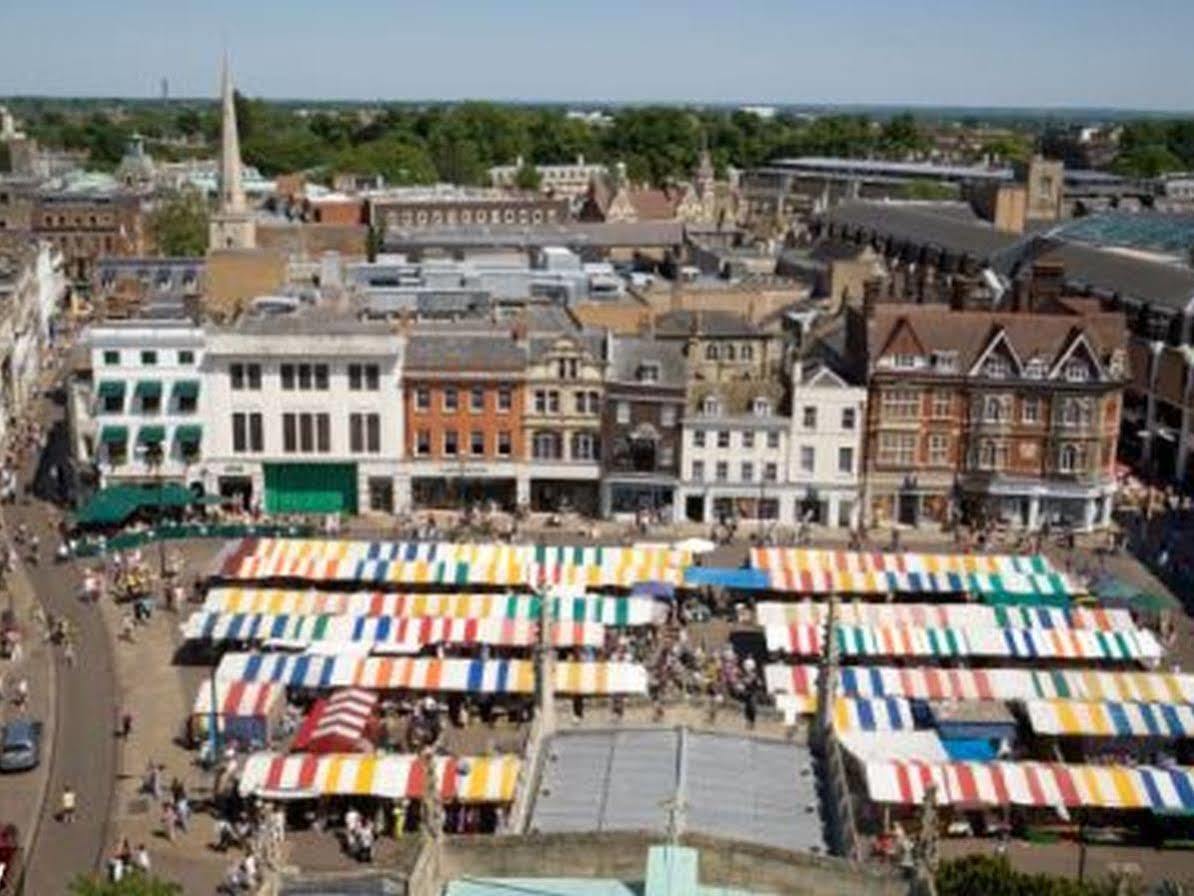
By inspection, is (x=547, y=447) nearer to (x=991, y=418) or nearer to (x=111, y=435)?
(x=111, y=435)

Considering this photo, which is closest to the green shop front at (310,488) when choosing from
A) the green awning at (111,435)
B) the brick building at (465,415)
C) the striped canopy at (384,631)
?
the brick building at (465,415)

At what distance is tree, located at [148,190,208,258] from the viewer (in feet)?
409

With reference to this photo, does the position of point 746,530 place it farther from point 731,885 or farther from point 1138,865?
point 731,885

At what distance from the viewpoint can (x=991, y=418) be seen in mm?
63531

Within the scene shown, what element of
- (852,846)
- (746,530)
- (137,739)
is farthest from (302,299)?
(852,846)

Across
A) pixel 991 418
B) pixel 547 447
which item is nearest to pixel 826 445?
pixel 991 418

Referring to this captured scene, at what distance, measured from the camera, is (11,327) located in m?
79.0

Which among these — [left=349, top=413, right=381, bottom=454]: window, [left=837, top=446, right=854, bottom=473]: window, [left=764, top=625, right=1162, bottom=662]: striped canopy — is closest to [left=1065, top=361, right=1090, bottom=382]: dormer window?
[left=837, top=446, right=854, bottom=473]: window

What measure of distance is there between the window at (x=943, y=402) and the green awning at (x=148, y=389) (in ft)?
111

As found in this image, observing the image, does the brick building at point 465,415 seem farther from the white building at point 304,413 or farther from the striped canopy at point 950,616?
the striped canopy at point 950,616

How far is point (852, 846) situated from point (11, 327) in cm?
6888

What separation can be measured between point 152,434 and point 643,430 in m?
21.2

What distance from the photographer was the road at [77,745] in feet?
115

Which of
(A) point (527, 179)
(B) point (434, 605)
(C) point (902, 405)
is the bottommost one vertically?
(B) point (434, 605)
